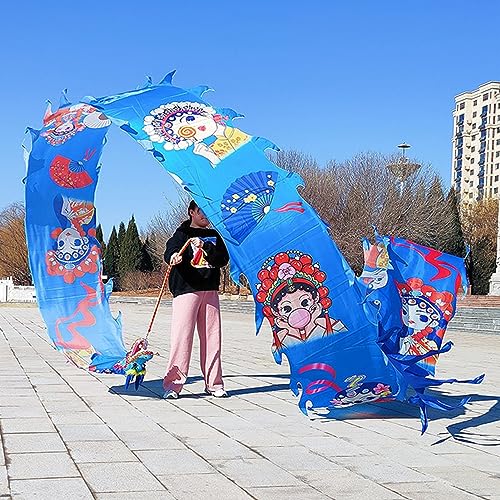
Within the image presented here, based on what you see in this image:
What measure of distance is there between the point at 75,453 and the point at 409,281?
3712 mm

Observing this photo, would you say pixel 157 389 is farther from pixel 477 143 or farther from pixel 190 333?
pixel 477 143

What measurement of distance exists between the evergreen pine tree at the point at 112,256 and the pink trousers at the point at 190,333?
2371 inches

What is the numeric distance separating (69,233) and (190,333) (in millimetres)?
2823

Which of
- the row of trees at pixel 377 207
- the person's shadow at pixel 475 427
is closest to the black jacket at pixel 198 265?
the person's shadow at pixel 475 427

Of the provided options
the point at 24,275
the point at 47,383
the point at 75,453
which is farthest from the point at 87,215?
the point at 24,275

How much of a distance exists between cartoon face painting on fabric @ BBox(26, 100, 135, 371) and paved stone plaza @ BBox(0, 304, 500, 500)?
622 mm

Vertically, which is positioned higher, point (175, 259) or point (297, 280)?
point (175, 259)

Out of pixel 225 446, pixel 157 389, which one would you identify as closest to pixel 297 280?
pixel 225 446

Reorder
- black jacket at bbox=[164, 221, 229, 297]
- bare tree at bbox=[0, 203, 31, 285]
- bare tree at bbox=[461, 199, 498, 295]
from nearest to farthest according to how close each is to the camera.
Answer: black jacket at bbox=[164, 221, 229, 297]
bare tree at bbox=[461, 199, 498, 295]
bare tree at bbox=[0, 203, 31, 285]

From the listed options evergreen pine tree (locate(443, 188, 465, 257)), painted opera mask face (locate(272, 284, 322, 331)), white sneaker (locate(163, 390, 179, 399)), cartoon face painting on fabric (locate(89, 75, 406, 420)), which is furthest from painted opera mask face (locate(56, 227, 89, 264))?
evergreen pine tree (locate(443, 188, 465, 257))

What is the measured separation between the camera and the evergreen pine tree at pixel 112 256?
68500 millimetres

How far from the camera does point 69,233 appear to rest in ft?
34.3

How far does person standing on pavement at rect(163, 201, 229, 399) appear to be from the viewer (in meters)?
8.38

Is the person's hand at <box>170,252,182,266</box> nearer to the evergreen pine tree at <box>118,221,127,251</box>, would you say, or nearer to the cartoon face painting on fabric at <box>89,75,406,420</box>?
the cartoon face painting on fabric at <box>89,75,406,420</box>
